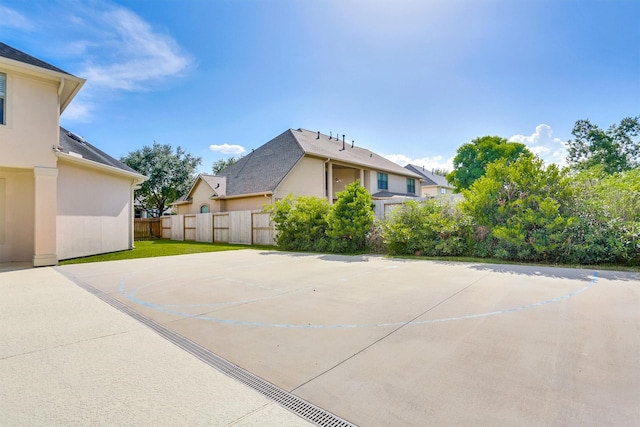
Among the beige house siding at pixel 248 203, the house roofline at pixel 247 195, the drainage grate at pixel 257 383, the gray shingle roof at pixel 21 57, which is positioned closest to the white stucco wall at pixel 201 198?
the house roofline at pixel 247 195

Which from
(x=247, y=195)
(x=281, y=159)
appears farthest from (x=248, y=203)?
(x=281, y=159)

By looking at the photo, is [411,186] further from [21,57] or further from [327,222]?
[21,57]

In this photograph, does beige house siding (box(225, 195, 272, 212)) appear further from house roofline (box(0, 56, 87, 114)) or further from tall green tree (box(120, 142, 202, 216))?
tall green tree (box(120, 142, 202, 216))

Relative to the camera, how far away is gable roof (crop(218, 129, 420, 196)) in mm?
18797

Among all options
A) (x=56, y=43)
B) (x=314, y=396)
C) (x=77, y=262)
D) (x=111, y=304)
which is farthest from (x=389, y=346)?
(x=56, y=43)

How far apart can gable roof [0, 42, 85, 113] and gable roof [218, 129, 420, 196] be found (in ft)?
32.2

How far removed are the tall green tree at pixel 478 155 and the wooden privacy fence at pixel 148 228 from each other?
91.8ft

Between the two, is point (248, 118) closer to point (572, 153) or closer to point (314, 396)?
point (314, 396)

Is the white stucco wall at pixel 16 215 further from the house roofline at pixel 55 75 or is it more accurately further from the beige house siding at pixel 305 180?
the beige house siding at pixel 305 180

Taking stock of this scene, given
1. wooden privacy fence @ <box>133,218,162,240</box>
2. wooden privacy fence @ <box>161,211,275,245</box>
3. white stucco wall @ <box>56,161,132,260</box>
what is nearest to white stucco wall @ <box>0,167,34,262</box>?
white stucco wall @ <box>56,161,132,260</box>

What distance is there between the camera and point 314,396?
2244 mm

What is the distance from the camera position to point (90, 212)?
36.6 feet

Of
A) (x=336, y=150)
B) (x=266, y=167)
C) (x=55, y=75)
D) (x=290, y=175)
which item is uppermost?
(x=336, y=150)

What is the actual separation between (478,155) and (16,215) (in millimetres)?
32293
